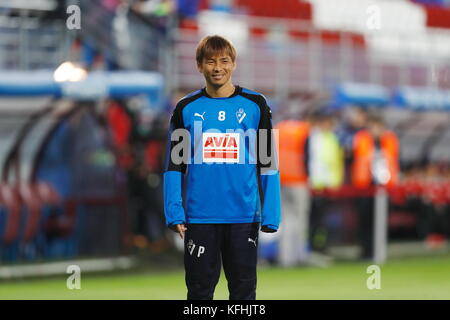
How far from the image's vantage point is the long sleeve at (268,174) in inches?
173

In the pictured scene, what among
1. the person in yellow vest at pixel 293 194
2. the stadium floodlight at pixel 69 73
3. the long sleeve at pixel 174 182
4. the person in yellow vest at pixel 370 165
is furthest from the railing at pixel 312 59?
the long sleeve at pixel 174 182

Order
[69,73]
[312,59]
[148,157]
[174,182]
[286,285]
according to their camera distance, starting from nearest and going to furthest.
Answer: [174,182], [286,285], [69,73], [148,157], [312,59]

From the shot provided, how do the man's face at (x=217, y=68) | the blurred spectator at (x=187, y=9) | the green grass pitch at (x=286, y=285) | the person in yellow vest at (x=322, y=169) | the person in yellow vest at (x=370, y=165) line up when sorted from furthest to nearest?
the blurred spectator at (x=187, y=9)
the person in yellow vest at (x=322, y=169)
the person in yellow vest at (x=370, y=165)
the green grass pitch at (x=286, y=285)
the man's face at (x=217, y=68)

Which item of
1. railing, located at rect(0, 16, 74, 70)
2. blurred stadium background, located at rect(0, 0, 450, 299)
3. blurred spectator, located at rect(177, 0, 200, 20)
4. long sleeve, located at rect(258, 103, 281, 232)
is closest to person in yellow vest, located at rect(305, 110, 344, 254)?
blurred stadium background, located at rect(0, 0, 450, 299)

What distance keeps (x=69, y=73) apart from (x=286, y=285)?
2940 millimetres

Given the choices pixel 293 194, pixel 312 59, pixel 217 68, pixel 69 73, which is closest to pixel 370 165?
pixel 293 194

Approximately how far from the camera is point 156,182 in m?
10.9

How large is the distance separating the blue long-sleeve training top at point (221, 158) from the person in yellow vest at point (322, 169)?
6.09m

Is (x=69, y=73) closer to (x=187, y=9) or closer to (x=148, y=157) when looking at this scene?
(x=148, y=157)

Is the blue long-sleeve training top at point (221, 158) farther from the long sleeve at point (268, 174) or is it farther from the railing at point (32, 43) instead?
the railing at point (32, 43)

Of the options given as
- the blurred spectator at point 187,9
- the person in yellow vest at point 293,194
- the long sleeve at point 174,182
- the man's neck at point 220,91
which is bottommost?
the long sleeve at point 174,182

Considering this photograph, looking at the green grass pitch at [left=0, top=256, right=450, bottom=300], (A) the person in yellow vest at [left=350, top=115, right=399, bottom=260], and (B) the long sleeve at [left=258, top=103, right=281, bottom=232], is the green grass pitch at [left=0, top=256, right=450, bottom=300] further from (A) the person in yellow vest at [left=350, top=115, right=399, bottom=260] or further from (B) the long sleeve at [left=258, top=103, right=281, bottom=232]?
(B) the long sleeve at [left=258, top=103, right=281, bottom=232]

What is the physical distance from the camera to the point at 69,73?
8875 mm
